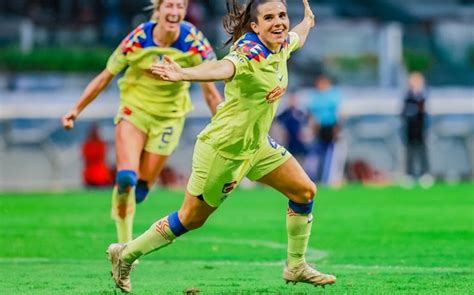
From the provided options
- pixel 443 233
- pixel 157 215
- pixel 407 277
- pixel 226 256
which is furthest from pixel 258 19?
pixel 157 215

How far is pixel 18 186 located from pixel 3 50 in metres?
3.77

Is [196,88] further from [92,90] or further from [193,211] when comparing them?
[193,211]

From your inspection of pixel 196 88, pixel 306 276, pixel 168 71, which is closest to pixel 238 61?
pixel 168 71

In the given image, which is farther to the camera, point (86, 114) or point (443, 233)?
point (86, 114)

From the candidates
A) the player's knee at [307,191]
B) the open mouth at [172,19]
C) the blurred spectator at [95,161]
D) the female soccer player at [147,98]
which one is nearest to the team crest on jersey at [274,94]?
the player's knee at [307,191]

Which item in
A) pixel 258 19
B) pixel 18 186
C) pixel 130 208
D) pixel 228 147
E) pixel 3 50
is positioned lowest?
pixel 18 186

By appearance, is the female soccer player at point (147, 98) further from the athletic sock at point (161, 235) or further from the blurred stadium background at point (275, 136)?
the athletic sock at point (161, 235)

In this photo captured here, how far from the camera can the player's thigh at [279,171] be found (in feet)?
35.4

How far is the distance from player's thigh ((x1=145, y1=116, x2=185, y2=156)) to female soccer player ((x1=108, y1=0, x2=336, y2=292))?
10.3 ft

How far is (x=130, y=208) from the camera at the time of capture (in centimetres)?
1371

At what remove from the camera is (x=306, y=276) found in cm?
1090

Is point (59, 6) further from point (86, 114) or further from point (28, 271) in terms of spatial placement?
point (28, 271)

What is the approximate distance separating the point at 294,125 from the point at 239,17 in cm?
1985

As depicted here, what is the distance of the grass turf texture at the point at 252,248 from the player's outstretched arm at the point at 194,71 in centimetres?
192
